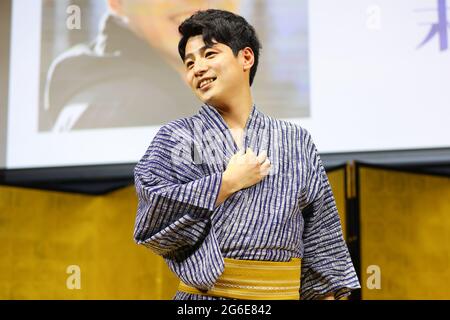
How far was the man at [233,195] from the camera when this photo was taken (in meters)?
1.26

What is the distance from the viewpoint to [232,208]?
4.26ft

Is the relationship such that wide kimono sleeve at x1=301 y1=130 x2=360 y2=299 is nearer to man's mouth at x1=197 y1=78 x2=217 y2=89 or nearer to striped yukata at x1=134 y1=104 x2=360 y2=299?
striped yukata at x1=134 y1=104 x2=360 y2=299

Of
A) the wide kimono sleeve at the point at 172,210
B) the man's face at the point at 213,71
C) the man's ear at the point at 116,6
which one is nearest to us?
the wide kimono sleeve at the point at 172,210

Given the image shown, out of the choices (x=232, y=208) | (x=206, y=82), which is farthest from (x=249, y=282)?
(x=206, y=82)

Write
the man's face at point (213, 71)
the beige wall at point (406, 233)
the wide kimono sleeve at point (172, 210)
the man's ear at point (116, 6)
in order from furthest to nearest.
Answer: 1. the man's ear at point (116, 6)
2. the beige wall at point (406, 233)
3. the man's face at point (213, 71)
4. the wide kimono sleeve at point (172, 210)

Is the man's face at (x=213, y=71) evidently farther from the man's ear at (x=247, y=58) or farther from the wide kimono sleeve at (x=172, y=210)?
Answer: the wide kimono sleeve at (x=172, y=210)

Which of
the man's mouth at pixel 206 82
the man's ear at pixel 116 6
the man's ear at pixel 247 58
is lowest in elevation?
the man's mouth at pixel 206 82

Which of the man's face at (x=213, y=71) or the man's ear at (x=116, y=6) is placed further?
the man's ear at (x=116, y=6)

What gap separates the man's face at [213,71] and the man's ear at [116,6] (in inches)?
66.7

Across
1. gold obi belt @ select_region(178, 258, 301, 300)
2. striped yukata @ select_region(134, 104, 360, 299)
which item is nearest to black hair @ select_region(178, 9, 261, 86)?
striped yukata @ select_region(134, 104, 360, 299)

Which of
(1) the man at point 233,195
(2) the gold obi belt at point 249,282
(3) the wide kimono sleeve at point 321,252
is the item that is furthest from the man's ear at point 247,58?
(2) the gold obi belt at point 249,282

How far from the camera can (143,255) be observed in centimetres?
294

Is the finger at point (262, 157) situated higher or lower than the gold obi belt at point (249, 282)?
higher

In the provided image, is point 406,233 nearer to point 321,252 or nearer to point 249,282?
point 321,252
